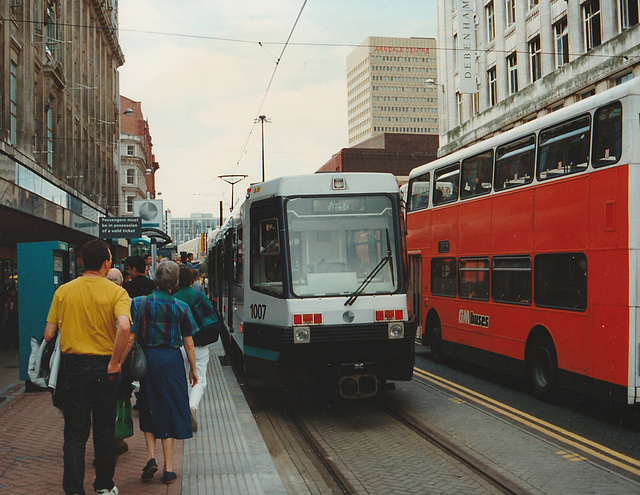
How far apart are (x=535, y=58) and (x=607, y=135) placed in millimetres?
24377

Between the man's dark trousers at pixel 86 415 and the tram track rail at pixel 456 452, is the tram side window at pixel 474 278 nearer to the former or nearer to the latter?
the tram track rail at pixel 456 452

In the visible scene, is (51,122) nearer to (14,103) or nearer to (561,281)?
(14,103)

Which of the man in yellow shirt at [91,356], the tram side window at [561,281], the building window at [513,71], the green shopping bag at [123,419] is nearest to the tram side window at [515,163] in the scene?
the tram side window at [561,281]

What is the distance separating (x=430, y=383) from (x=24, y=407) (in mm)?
6033

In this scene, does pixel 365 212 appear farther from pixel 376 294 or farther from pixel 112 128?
pixel 112 128

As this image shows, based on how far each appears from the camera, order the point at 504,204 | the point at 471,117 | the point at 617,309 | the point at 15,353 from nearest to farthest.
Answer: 1. the point at 617,309
2. the point at 504,204
3. the point at 15,353
4. the point at 471,117

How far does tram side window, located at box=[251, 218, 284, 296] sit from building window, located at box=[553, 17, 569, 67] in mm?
22309

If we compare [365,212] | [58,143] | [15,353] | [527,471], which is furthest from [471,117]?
[527,471]

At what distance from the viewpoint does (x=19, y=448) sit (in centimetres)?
→ 676

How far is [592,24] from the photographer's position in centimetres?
2606

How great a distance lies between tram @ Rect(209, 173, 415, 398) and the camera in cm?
848

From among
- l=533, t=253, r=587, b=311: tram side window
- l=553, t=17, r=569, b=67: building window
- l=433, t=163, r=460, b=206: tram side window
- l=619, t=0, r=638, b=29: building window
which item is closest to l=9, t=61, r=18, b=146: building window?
l=433, t=163, r=460, b=206: tram side window

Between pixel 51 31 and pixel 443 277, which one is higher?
pixel 51 31

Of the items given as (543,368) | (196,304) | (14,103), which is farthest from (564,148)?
(14,103)
